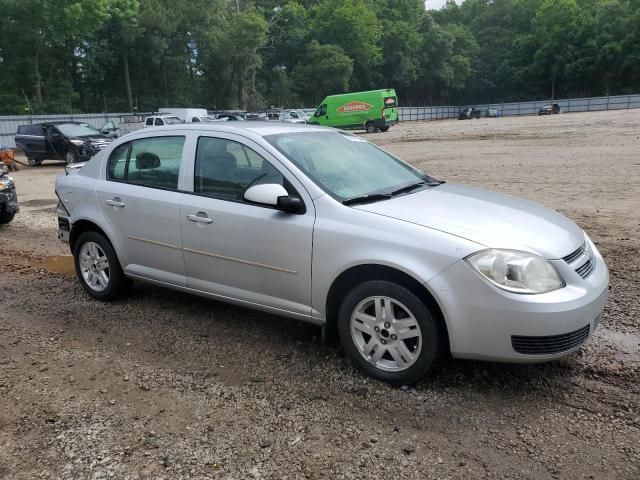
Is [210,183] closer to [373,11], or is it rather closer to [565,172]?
[565,172]

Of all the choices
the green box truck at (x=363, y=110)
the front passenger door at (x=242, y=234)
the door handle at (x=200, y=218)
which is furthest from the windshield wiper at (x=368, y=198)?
the green box truck at (x=363, y=110)

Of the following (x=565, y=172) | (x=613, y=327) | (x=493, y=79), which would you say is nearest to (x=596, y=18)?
(x=493, y=79)

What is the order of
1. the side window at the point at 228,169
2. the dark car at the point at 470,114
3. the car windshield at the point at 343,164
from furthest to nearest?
the dark car at the point at 470,114, the side window at the point at 228,169, the car windshield at the point at 343,164

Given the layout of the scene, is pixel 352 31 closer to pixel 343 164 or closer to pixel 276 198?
pixel 343 164

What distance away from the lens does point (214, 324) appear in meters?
4.59

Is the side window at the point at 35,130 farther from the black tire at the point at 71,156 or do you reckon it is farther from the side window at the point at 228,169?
the side window at the point at 228,169

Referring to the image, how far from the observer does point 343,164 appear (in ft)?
13.7

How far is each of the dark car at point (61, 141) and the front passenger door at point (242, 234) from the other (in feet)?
55.1

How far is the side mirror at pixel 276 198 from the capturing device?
3.69m

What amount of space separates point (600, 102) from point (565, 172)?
5626 cm

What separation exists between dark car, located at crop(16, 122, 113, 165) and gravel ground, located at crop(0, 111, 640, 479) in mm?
16183

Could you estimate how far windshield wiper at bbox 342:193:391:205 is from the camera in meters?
3.68

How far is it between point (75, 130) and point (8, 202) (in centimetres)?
1273

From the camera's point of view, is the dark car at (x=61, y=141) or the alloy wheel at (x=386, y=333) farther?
the dark car at (x=61, y=141)
